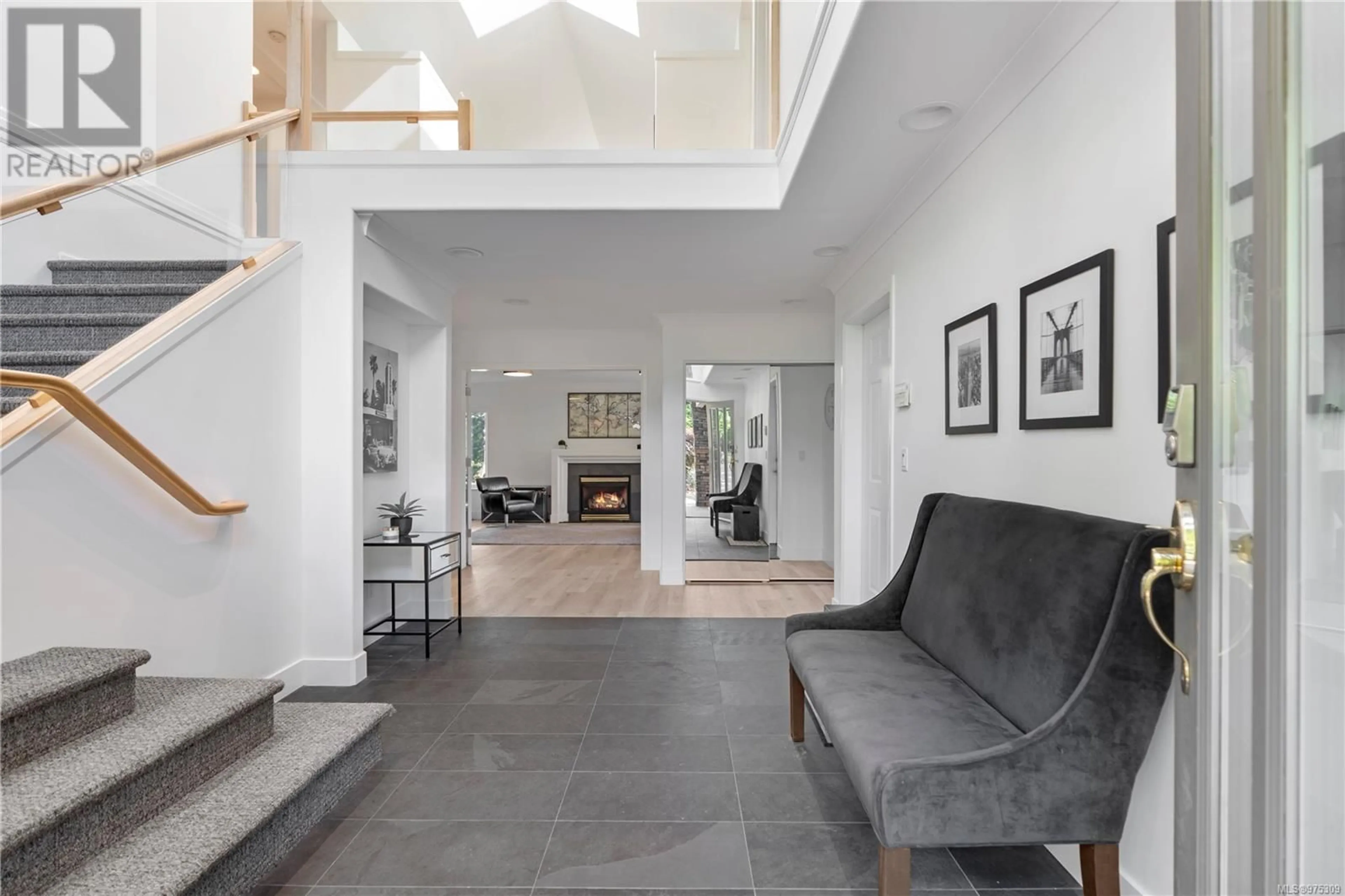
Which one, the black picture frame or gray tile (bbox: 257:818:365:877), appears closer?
the black picture frame

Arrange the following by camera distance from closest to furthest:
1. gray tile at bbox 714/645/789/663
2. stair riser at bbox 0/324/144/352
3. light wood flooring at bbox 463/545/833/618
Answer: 1. stair riser at bbox 0/324/144/352
2. gray tile at bbox 714/645/789/663
3. light wood flooring at bbox 463/545/833/618

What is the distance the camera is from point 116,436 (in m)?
1.98

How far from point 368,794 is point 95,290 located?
7.65ft

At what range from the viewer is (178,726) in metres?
1.80

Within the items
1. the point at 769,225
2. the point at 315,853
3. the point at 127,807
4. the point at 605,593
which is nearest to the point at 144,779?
the point at 127,807

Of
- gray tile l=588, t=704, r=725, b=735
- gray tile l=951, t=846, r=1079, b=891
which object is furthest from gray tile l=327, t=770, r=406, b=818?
gray tile l=951, t=846, r=1079, b=891

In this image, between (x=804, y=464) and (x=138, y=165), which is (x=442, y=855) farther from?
(x=804, y=464)

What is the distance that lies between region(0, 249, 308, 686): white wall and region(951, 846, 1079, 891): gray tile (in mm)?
2703

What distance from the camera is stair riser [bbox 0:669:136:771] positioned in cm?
153

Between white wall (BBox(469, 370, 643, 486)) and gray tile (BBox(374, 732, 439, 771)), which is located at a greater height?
white wall (BBox(469, 370, 643, 486))

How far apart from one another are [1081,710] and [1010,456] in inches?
39.2

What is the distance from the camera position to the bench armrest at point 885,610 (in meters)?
2.56

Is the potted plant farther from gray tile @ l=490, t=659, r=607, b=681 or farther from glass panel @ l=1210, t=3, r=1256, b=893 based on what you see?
glass panel @ l=1210, t=3, r=1256, b=893

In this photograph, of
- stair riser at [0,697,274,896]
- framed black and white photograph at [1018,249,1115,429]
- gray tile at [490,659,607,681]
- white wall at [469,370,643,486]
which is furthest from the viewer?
white wall at [469,370,643,486]
